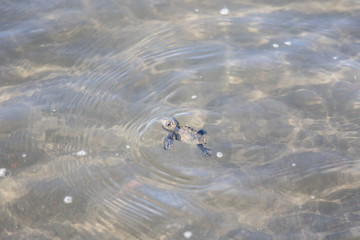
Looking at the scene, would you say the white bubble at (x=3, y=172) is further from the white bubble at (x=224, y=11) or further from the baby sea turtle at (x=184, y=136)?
the white bubble at (x=224, y=11)

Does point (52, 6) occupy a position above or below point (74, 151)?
above

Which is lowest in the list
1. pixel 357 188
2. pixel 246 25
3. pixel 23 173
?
pixel 357 188

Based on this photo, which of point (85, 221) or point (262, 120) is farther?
point (262, 120)

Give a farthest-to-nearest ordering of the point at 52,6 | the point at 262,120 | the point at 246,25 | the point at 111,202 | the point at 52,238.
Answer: the point at 52,6, the point at 246,25, the point at 262,120, the point at 111,202, the point at 52,238

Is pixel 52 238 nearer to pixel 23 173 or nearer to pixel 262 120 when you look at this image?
pixel 23 173

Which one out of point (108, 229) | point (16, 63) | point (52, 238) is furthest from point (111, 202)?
point (16, 63)

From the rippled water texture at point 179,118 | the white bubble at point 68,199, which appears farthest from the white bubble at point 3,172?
the white bubble at point 68,199

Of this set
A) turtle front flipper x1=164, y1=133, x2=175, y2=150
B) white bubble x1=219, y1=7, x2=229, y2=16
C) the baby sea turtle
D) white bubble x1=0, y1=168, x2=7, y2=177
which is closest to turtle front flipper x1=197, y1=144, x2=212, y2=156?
the baby sea turtle
